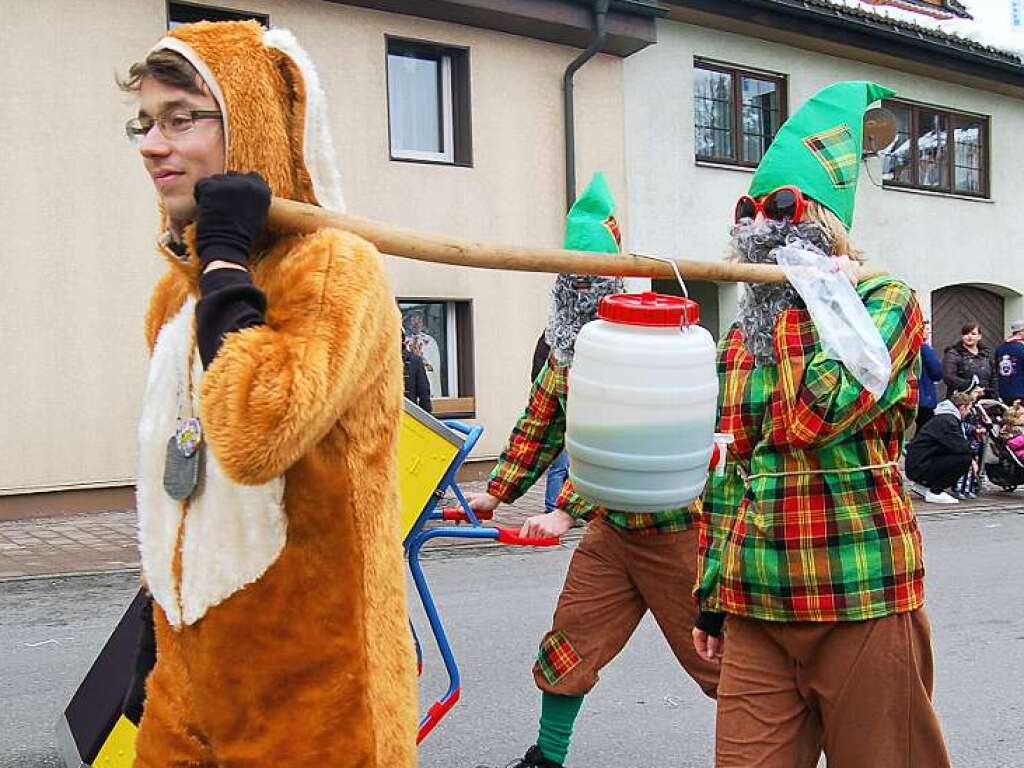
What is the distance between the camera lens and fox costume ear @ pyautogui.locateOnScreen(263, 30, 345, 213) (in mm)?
1893

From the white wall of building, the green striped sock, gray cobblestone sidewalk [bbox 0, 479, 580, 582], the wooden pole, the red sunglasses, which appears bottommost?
gray cobblestone sidewalk [bbox 0, 479, 580, 582]

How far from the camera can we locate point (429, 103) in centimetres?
1258

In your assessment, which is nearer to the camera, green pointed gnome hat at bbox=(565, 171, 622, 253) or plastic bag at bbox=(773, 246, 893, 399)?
plastic bag at bbox=(773, 246, 893, 399)

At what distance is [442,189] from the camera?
12.3 m

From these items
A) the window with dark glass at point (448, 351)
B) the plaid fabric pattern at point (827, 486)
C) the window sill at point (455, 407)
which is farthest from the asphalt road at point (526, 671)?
the window with dark glass at point (448, 351)

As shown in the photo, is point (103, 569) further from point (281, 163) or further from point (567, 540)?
point (281, 163)

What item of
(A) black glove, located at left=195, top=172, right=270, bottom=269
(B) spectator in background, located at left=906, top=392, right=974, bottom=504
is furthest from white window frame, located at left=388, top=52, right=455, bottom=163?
(A) black glove, located at left=195, top=172, right=270, bottom=269

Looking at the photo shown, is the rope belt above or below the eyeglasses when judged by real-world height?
below

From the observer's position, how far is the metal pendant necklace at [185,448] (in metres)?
1.85

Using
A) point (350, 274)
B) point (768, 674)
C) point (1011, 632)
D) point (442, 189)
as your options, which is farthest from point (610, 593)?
point (442, 189)

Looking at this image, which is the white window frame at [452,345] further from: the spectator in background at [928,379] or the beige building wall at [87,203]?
the spectator in background at [928,379]

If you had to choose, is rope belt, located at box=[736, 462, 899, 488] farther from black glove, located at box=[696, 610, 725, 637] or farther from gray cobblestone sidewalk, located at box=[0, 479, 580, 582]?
gray cobblestone sidewalk, located at box=[0, 479, 580, 582]

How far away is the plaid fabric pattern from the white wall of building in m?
10.8

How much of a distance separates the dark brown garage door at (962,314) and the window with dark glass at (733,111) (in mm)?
4440
